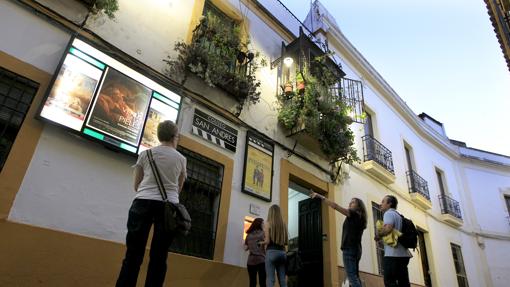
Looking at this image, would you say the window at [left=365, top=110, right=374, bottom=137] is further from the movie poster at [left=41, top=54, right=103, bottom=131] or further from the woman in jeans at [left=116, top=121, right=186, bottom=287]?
the woman in jeans at [left=116, top=121, right=186, bottom=287]

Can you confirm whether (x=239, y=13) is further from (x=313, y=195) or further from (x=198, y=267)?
(x=198, y=267)

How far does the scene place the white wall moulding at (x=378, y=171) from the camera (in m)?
9.48

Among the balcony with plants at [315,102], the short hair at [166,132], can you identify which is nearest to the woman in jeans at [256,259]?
the short hair at [166,132]

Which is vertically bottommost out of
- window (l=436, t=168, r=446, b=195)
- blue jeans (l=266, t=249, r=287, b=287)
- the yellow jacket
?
blue jeans (l=266, t=249, r=287, b=287)

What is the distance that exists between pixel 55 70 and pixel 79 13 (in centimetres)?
105

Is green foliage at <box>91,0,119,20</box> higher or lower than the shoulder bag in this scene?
higher

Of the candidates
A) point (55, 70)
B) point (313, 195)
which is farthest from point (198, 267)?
point (55, 70)

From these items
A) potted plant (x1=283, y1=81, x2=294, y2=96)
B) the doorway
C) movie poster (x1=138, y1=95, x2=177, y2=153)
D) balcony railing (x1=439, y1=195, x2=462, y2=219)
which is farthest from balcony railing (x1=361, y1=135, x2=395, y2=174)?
movie poster (x1=138, y1=95, x2=177, y2=153)

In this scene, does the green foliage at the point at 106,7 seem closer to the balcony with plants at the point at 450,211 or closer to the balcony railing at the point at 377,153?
the balcony railing at the point at 377,153

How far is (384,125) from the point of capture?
1164 centimetres

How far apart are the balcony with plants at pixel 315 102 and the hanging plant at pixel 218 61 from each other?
0.92 meters

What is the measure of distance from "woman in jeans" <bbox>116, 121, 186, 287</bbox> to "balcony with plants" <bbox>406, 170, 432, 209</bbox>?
9.91m

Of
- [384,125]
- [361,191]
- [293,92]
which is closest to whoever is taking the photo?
[293,92]

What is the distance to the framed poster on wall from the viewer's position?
6.31m
